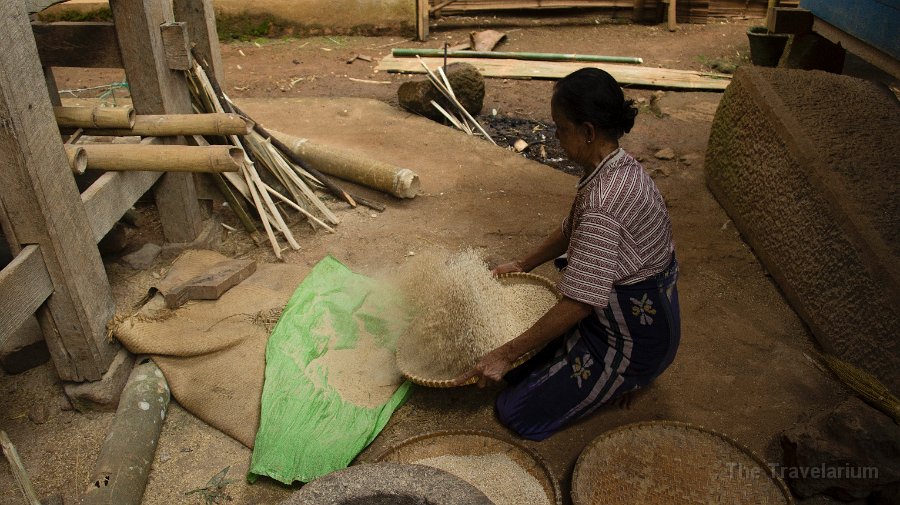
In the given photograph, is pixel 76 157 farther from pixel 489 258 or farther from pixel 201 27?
pixel 489 258

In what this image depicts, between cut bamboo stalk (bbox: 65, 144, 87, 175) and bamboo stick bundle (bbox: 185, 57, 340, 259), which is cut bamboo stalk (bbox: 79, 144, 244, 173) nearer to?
cut bamboo stalk (bbox: 65, 144, 87, 175)

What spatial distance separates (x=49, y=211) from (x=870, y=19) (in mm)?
4835

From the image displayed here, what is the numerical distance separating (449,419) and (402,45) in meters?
6.85

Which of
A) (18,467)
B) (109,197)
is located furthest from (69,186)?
(18,467)

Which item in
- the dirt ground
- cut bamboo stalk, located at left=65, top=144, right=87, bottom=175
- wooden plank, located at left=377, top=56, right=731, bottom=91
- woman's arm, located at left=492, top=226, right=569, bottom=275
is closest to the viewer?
cut bamboo stalk, located at left=65, top=144, right=87, bottom=175

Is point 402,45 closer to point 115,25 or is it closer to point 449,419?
point 115,25

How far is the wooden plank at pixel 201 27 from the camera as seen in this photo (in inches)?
150

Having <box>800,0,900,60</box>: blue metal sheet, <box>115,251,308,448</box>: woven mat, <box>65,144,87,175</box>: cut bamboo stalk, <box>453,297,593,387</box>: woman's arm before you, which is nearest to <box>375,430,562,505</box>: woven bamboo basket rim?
<box>453,297,593,387</box>: woman's arm

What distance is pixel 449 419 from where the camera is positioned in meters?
2.78

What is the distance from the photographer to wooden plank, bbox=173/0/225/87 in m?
3.81

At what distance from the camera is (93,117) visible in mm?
2924

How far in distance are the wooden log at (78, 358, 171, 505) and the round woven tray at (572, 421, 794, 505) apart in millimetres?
1553

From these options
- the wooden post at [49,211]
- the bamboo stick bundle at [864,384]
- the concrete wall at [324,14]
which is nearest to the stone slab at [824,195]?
the bamboo stick bundle at [864,384]

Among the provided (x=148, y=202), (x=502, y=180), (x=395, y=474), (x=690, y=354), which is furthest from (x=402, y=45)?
(x=395, y=474)
